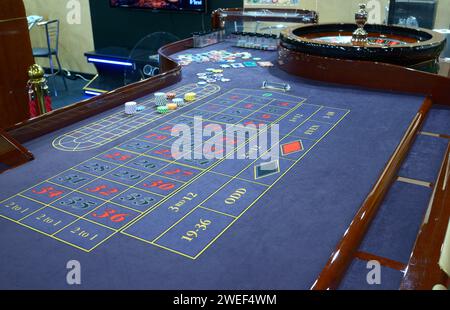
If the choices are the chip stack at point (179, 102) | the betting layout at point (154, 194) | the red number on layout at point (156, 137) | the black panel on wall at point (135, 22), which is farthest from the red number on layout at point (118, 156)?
the black panel on wall at point (135, 22)

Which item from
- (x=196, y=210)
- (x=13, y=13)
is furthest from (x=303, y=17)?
(x=196, y=210)

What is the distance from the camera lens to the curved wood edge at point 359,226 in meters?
1.05

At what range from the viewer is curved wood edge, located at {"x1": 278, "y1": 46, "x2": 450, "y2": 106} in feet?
7.84

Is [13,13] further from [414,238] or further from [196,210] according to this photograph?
[414,238]

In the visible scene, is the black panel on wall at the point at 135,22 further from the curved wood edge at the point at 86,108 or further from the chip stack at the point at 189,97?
the chip stack at the point at 189,97

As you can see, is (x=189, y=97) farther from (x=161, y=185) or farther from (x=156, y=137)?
(x=161, y=185)

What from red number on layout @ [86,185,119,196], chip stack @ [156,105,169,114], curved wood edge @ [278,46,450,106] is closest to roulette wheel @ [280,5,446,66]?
curved wood edge @ [278,46,450,106]

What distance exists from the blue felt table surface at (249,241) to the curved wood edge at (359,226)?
37 mm

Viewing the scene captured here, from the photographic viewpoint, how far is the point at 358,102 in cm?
237

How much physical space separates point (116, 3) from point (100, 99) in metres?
4.74

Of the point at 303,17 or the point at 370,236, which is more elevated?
the point at 303,17

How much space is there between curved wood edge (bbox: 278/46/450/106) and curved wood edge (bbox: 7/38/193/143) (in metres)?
0.78

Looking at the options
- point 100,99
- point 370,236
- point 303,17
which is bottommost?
point 370,236

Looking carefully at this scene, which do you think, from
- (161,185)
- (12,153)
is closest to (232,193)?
(161,185)
